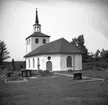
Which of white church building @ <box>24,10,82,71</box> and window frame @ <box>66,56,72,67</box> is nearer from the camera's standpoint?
white church building @ <box>24,10,82,71</box>

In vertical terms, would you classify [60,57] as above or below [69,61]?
above

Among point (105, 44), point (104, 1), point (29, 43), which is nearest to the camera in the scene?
point (104, 1)

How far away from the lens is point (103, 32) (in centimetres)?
743

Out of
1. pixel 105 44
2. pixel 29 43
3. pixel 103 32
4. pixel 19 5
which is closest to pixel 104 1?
pixel 103 32

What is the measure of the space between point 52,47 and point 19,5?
22.9 meters

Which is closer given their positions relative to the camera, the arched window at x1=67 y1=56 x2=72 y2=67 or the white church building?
the white church building

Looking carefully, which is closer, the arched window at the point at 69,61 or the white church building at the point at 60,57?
the white church building at the point at 60,57

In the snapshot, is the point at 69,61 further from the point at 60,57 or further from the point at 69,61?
the point at 60,57

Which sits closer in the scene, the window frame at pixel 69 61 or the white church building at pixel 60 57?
the white church building at pixel 60 57

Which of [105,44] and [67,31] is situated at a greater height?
[67,31]

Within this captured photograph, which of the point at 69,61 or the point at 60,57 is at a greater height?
the point at 60,57

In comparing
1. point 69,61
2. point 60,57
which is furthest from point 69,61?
point 60,57

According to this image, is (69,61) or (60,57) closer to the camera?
(60,57)

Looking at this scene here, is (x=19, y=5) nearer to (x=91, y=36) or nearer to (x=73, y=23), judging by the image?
(x=73, y=23)
